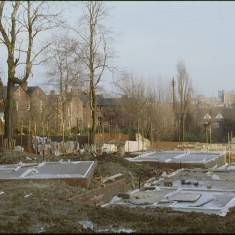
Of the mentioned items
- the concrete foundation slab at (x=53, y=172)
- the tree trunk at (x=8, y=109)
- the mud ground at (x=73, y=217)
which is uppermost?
the tree trunk at (x=8, y=109)

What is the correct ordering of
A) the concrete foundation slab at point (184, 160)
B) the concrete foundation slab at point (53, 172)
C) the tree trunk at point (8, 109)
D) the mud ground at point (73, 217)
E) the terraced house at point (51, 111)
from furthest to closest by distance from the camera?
the terraced house at point (51, 111), the tree trunk at point (8, 109), the concrete foundation slab at point (184, 160), the concrete foundation slab at point (53, 172), the mud ground at point (73, 217)

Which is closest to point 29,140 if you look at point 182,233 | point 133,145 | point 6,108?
point 6,108

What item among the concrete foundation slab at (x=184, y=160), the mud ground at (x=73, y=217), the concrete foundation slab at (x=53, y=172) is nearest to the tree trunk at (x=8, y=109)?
the concrete foundation slab at (x=184, y=160)

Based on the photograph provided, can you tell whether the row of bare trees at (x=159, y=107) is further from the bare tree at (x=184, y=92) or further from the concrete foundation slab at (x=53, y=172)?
the concrete foundation slab at (x=53, y=172)

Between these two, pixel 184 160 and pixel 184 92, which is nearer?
pixel 184 160

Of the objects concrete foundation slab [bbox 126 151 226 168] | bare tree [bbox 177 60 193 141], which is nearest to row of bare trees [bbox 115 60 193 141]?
bare tree [bbox 177 60 193 141]

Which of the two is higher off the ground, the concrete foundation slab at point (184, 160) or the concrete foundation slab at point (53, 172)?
the concrete foundation slab at point (53, 172)

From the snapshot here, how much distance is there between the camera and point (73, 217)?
6996 mm

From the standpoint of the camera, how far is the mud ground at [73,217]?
6035 mm

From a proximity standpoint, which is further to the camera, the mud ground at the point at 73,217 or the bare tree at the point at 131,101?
the bare tree at the point at 131,101

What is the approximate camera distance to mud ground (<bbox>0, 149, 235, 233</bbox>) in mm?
6035

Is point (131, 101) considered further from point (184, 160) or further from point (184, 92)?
point (184, 160)

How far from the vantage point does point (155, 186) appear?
11383 mm

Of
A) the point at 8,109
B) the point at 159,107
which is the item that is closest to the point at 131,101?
the point at 159,107
